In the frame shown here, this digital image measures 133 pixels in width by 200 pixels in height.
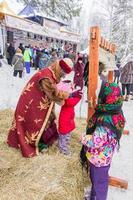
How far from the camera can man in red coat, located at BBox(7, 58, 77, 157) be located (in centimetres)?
347

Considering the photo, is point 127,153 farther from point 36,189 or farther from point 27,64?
point 27,64

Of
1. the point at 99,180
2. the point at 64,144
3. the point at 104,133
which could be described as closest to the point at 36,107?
the point at 64,144

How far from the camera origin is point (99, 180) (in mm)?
3055

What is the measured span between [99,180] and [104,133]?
51 cm

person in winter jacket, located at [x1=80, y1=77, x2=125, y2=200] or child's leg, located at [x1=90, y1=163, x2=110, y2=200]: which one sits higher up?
person in winter jacket, located at [x1=80, y1=77, x2=125, y2=200]

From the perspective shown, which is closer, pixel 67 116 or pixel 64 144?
pixel 67 116

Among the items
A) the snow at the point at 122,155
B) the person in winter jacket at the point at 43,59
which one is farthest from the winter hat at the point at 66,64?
the person in winter jacket at the point at 43,59

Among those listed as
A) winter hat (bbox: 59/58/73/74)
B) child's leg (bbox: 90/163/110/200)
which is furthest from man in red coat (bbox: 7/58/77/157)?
child's leg (bbox: 90/163/110/200)

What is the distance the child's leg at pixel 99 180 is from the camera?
304 cm

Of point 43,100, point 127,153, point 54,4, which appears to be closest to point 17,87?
point 127,153

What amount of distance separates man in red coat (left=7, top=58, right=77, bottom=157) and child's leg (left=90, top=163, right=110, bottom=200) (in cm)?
88

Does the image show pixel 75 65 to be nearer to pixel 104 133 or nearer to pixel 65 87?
pixel 65 87

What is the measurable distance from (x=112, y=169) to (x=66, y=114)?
4.22ft

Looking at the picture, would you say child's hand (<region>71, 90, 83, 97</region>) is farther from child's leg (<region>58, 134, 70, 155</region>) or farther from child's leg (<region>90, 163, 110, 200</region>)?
child's leg (<region>90, 163, 110, 200</region>)
